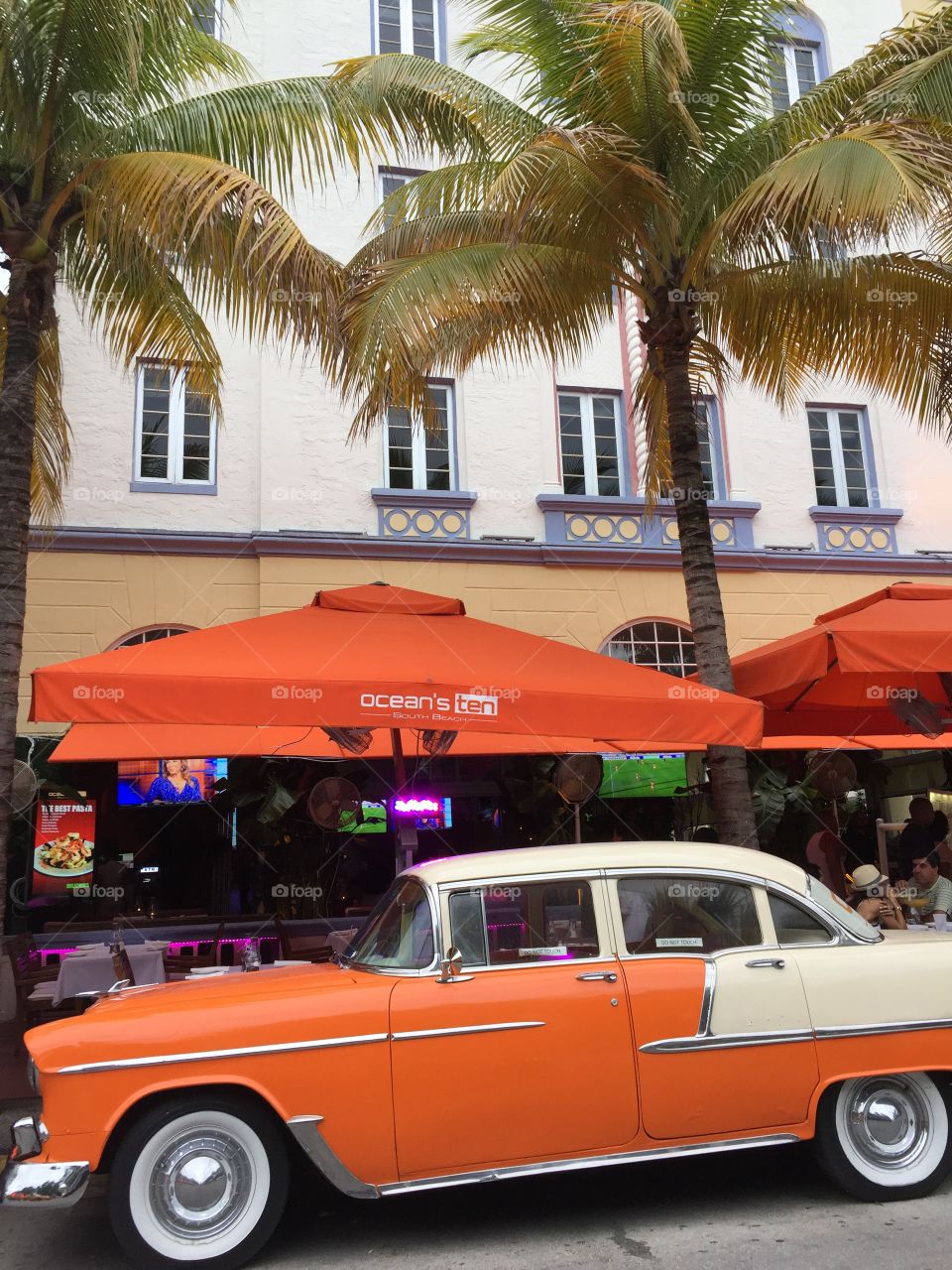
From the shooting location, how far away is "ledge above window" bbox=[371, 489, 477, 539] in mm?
13547

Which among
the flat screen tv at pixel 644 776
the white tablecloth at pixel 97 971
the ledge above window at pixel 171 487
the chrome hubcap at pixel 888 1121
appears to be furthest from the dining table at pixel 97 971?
the ledge above window at pixel 171 487

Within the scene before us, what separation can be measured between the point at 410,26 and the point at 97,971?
1359cm

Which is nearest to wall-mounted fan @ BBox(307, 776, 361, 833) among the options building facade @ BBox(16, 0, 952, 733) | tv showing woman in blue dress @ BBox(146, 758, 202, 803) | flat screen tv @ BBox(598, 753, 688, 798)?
tv showing woman in blue dress @ BBox(146, 758, 202, 803)

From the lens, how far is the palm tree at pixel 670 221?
302 inches

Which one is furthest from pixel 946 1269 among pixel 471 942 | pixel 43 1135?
pixel 43 1135

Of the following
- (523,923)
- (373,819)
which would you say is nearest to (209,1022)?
(523,923)

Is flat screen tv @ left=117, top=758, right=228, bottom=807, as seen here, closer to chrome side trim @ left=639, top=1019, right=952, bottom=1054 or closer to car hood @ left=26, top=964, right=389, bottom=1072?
car hood @ left=26, top=964, right=389, bottom=1072

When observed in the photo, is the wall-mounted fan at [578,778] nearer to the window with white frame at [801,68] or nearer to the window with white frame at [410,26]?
the window with white frame at [410,26]

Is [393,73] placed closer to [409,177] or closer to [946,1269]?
[409,177]

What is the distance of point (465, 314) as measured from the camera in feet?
29.4

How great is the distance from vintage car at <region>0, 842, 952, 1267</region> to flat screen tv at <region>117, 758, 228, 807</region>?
765 centimetres

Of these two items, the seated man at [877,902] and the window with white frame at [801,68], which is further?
the window with white frame at [801,68]

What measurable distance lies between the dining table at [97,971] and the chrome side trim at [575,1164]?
4331mm

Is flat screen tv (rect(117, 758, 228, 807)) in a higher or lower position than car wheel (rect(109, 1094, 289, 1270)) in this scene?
higher
